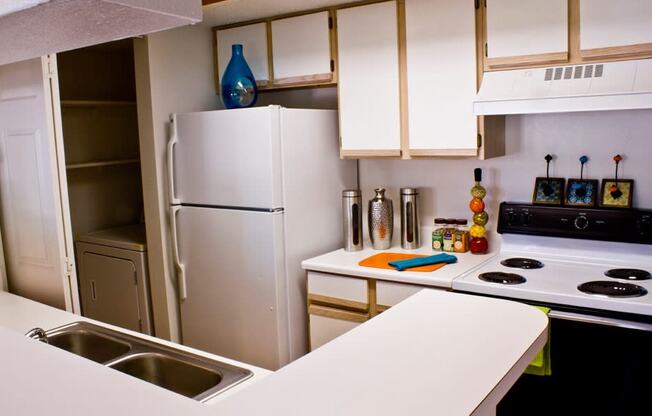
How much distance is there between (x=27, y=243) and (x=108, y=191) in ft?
5.48

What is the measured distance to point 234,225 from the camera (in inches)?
122

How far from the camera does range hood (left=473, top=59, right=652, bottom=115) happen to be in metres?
2.22

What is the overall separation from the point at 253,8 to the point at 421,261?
1.51 m

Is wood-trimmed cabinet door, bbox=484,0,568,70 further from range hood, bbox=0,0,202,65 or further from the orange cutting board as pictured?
range hood, bbox=0,0,202,65

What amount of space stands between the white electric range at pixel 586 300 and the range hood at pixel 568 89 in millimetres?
585

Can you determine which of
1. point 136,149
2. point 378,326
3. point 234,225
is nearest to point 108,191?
point 136,149

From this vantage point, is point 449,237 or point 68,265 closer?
point 68,265

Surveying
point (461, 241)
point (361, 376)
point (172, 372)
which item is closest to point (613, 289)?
point (461, 241)

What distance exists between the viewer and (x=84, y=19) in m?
0.90

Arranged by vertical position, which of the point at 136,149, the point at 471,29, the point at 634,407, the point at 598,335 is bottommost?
the point at 634,407

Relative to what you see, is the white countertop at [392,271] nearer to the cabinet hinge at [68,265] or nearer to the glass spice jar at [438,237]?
the glass spice jar at [438,237]

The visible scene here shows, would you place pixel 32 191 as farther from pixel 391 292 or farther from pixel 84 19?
pixel 84 19

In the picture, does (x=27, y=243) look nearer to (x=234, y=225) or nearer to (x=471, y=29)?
(x=234, y=225)

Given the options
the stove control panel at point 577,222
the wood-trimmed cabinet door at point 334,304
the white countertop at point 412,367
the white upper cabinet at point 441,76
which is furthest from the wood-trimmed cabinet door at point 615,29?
the wood-trimmed cabinet door at point 334,304
